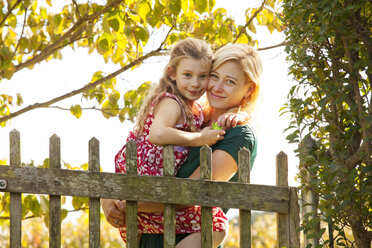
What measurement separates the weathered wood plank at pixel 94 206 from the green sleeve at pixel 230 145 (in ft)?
1.60

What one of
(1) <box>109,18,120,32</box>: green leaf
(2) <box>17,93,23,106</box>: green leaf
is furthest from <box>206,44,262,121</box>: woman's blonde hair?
(2) <box>17,93,23,106</box>: green leaf

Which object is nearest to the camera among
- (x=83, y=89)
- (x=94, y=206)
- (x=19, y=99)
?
(x=94, y=206)

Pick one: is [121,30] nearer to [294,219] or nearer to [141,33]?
[141,33]

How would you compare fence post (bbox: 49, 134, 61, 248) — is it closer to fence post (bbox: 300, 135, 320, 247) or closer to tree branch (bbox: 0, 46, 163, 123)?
fence post (bbox: 300, 135, 320, 247)

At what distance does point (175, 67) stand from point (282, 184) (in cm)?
94

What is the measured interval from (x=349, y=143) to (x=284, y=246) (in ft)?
2.31

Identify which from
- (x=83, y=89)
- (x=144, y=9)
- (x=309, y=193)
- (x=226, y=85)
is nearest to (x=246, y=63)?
(x=226, y=85)

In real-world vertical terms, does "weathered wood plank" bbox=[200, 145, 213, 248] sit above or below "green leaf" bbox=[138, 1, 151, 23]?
below

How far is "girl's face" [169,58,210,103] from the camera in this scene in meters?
3.27

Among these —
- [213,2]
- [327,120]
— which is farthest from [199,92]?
[213,2]

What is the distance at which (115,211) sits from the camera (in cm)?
325

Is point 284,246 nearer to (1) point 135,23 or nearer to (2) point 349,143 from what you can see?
(2) point 349,143

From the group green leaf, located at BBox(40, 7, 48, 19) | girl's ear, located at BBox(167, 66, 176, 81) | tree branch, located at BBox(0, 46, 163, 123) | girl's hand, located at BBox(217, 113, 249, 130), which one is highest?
green leaf, located at BBox(40, 7, 48, 19)

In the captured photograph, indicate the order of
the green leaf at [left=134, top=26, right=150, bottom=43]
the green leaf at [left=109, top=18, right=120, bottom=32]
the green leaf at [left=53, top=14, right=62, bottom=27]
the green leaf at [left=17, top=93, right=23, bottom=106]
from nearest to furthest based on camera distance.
A: 1. the green leaf at [left=109, top=18, right=120, bottom=32]
2. the green leaf at [left=134, top=26, right=150, bottom=43]
3. the green leaf at [left=53, top=14, right=62, bottom=27]
4. the green leaf at [left=17, top=93, right=23, bottom=106]
